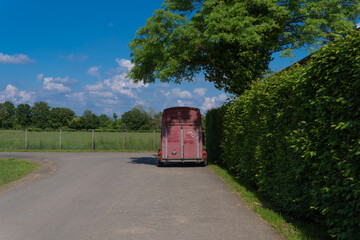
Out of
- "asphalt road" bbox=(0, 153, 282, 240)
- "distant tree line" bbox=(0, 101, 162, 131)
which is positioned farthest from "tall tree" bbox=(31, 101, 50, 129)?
"asphalt road" bbox=(0, 153, 282, 240)

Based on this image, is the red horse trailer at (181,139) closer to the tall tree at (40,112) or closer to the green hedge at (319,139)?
the green hedge at (319,139)

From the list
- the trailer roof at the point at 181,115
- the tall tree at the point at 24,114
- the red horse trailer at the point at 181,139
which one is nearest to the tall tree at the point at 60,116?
the tall tree at the point at 24,114

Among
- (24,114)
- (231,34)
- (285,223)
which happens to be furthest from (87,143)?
(24,114)

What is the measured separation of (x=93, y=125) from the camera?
→ 113750 mm

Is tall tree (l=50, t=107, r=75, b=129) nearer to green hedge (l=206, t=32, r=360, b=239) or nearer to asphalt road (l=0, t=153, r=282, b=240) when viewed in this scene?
asphalt road (l=0, t=153, r=282, b=240)

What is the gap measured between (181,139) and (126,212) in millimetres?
9348

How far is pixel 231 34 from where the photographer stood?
13.1 m

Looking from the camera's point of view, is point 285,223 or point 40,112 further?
point 40,112

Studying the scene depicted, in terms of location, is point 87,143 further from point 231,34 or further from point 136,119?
point 136,119

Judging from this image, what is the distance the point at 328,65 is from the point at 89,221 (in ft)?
16.0

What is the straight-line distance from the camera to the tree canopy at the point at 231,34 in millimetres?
13633

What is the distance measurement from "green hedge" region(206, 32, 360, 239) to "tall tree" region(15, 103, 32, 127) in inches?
4998

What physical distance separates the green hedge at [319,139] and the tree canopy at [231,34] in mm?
7487

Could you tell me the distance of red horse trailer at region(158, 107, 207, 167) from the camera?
1525 cm
